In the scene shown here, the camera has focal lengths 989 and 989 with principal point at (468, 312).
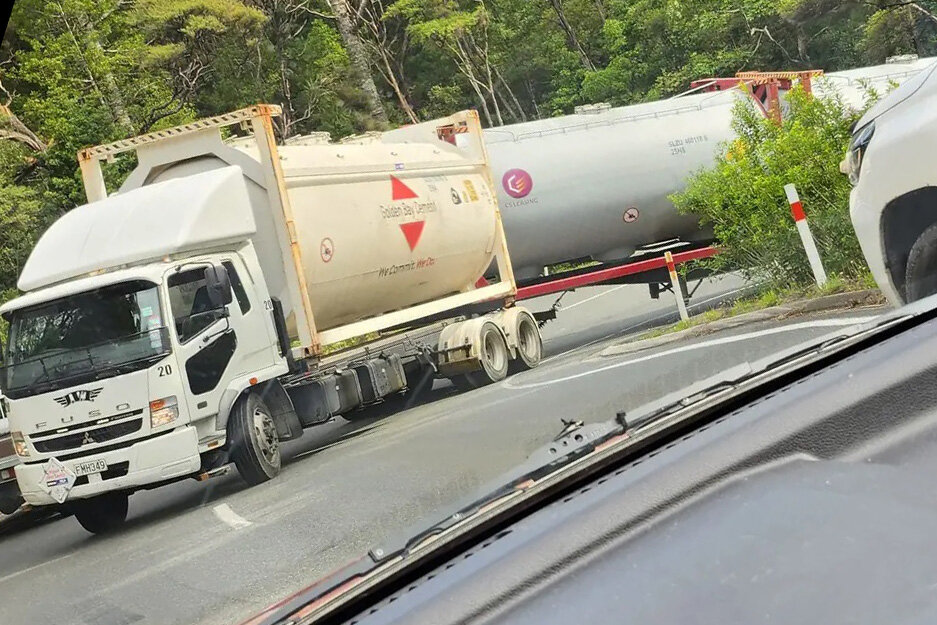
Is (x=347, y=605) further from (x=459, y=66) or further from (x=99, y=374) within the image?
(x=99, y=374)

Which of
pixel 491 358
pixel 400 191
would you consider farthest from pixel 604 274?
pixel 400 191

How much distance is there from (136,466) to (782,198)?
1.86 meters

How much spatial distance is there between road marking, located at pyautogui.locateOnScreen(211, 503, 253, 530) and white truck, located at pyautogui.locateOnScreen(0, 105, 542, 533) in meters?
0.09

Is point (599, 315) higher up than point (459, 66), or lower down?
lower down

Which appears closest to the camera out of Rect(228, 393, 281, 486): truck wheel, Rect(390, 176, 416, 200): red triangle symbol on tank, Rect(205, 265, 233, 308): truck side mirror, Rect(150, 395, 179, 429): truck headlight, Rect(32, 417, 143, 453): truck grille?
Rect(228, 393, 281, 486): truck wheel

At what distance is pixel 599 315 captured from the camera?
108 inches

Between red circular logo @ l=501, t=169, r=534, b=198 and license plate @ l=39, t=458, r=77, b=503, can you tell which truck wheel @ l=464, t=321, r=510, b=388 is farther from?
license plate @ l=39, t=458, r=77, b=503

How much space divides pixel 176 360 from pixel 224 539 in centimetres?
140

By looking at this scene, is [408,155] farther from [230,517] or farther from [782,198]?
[230,517]

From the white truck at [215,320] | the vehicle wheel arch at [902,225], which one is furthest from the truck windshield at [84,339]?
the vehicle wheel arch at [902,225]

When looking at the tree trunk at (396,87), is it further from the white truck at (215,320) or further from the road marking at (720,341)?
the road marking at (720,341)

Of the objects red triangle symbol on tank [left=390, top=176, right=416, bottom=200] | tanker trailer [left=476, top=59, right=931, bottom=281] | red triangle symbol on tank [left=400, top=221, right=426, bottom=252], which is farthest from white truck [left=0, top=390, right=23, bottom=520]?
red triangle symbol on tank [left=400, top=221, right=426, bottom=252]

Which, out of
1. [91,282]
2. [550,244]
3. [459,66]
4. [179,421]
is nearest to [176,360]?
[179,421]

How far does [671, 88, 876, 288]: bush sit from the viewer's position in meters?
2.45
